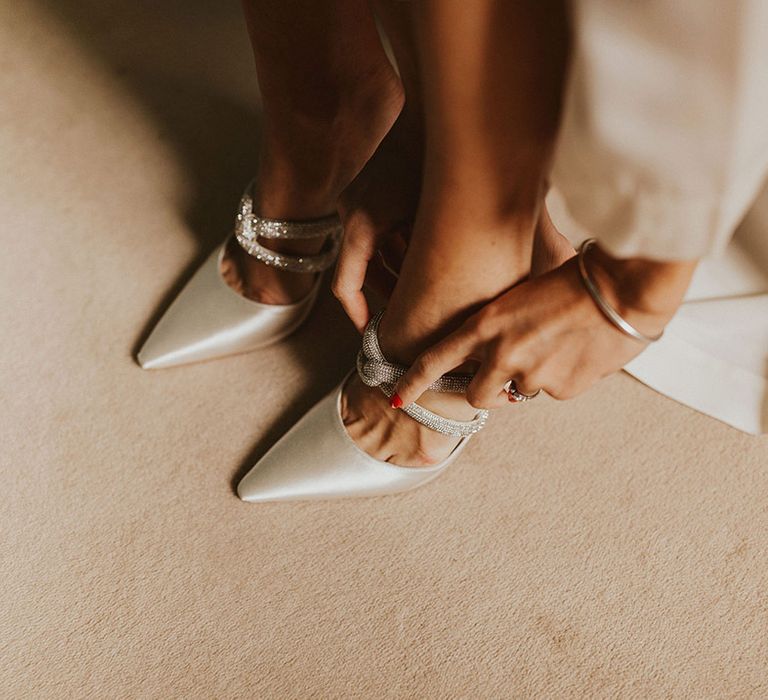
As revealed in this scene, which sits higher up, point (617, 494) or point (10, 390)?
point (10, 390)

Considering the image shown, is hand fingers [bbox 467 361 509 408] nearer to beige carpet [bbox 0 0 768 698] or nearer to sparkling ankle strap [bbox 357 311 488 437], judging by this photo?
sparkling ankle strap [bbox 357 311 488 437]

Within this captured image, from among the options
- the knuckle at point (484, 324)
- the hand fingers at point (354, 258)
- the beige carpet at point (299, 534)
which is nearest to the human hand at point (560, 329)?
the knuckle at point (484, 324)

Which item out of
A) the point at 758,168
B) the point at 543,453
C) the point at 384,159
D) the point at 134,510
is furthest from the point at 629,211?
the point at 134,510

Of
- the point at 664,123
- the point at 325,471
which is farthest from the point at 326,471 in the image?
the point at 664,123

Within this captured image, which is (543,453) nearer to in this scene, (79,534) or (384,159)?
(384,159)

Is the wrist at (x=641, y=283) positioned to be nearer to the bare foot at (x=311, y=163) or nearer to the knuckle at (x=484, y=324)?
the knuckle at (x=484, y=324)

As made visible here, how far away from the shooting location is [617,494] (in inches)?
32.5

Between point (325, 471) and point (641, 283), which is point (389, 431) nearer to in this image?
point (325, 471)

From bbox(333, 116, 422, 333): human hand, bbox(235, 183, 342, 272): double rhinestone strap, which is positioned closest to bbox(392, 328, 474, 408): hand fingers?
bbox(333, 116, 422, 333): human hand

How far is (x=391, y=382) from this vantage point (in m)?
0.71

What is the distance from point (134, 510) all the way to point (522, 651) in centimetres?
43

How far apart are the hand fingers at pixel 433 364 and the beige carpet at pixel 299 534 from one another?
19cm

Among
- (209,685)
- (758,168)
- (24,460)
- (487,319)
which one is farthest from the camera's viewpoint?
(24,460)

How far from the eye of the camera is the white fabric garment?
0.37 m
